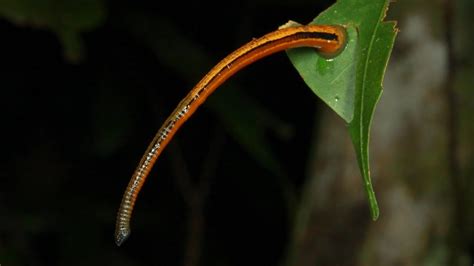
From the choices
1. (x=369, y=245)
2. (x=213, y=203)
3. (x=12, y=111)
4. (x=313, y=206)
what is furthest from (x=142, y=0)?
(x=369, y=245)

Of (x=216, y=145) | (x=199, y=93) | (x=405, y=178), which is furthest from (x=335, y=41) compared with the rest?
(x=216, y=145)

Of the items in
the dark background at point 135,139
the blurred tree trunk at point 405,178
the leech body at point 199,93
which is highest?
the leech body at point 199,93

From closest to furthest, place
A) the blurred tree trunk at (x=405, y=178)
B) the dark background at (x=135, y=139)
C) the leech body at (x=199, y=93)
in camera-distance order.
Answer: the leech body at (x=199, y=93), the blurred tree trunk at (x=405, y=178), the dark background at (x=135, y=139)

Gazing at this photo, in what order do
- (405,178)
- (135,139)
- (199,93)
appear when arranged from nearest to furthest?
(199,93) < (405,178) < (135,139)

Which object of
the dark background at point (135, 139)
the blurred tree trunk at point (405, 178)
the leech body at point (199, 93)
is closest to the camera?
the leech body at point (199, 93)

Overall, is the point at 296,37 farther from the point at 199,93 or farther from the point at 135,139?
the point at 135,139

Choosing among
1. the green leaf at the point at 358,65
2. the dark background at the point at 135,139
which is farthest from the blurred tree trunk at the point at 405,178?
the green leaf at the point at 358,65

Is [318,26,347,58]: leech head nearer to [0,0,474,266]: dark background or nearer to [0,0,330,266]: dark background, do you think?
[0,0,474,266]: dark background

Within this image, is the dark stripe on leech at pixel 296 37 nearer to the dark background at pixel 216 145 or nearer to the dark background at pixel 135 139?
the dark background at pixel 216 145
